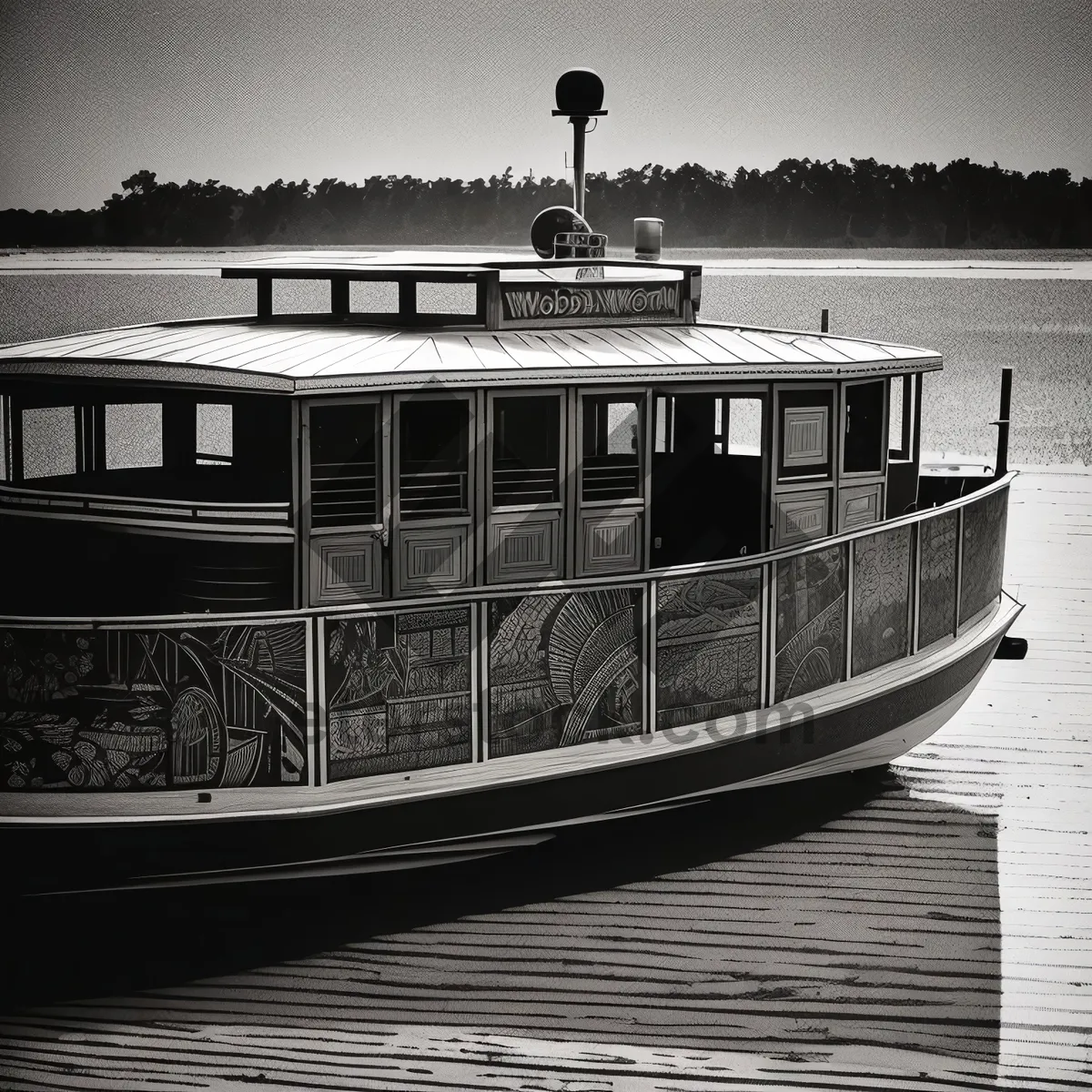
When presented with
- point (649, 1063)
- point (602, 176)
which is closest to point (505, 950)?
point (649, 1063)

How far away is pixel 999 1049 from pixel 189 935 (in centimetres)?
254

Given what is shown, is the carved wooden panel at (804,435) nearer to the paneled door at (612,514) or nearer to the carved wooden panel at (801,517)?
the carved wooden panel at (801,517)

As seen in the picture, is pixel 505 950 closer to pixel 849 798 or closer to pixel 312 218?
pixel 849 798

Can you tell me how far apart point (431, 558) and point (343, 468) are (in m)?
0.41

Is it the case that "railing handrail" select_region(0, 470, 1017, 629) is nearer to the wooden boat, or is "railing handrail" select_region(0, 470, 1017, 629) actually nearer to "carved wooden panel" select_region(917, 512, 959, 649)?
the wooden boat

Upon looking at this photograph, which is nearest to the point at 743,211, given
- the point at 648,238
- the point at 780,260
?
the point at 780,260

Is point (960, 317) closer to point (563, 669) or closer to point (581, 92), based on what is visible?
point (581, 92)

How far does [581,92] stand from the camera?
21.0ft

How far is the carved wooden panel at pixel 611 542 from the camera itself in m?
4.75

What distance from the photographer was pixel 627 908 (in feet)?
15.9

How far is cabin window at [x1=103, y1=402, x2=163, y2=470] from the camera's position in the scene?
1600cm

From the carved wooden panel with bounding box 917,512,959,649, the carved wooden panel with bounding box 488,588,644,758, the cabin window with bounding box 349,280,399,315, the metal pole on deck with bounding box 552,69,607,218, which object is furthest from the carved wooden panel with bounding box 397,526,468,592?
the cabin window with bounding box 349,280,399,315

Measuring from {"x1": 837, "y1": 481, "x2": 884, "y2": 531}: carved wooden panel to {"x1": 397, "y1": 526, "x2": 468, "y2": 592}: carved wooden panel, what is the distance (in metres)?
1.74

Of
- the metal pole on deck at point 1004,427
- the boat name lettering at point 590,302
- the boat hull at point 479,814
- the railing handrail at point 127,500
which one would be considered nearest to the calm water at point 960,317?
the metal pole on deck at point 1004,427
